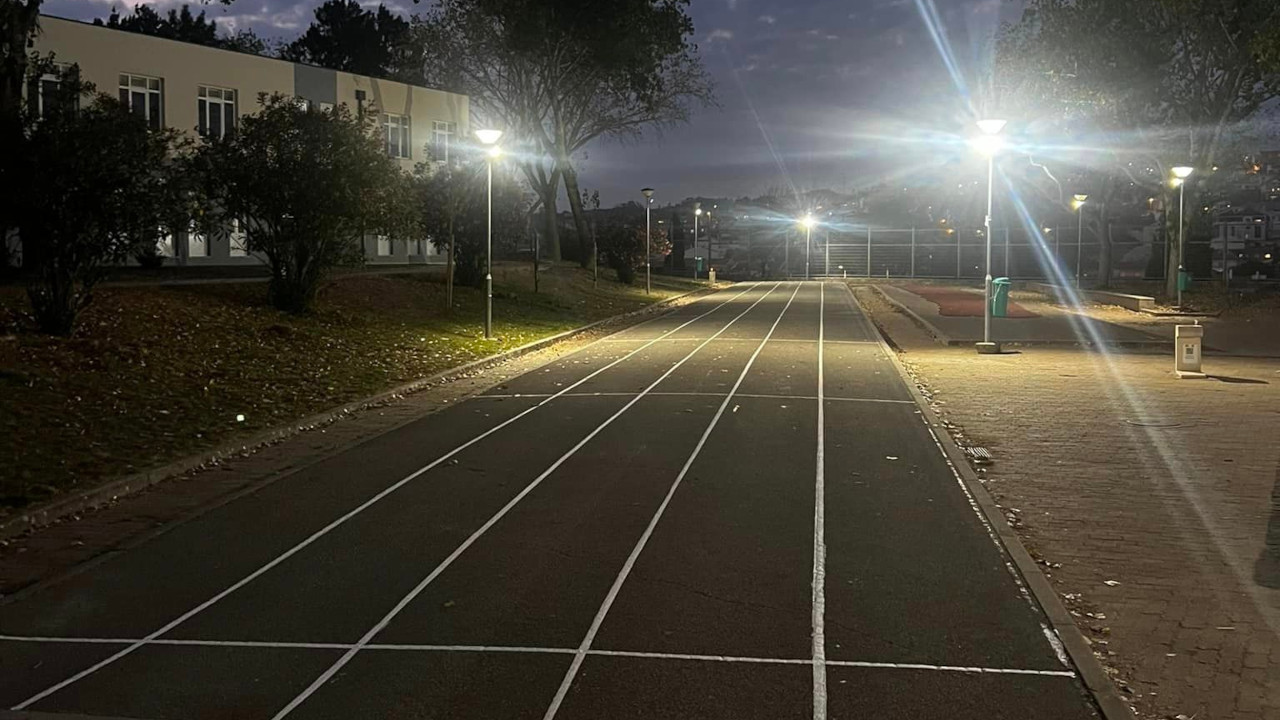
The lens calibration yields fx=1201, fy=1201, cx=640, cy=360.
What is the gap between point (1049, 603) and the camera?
278 inches

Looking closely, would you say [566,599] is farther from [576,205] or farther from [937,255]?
[937,255]

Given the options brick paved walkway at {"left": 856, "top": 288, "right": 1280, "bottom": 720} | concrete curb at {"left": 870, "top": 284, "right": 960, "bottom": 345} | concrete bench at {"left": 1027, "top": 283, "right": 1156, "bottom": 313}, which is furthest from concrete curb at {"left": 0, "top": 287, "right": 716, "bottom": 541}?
concrete bench at {"left": 1027, "top": 283, "right": 1156, "bottom": 313}

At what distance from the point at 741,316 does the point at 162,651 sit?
107 feet

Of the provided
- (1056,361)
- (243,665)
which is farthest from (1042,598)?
(1056,361)

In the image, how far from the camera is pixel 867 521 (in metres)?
9.30

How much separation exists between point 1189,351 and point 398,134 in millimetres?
37985

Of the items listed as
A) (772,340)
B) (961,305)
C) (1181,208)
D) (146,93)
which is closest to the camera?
(772,340)

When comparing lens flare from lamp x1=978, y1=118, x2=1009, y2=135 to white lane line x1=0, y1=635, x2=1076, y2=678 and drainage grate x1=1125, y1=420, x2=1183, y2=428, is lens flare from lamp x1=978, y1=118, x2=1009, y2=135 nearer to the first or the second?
drainage grate x1=1125, y1=420, x2=1183, y2=428

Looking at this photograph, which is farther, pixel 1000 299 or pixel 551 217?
pixel 551 217

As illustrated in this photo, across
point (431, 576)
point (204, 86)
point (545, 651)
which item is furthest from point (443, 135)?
point (545, 651)

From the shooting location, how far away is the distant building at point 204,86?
117 ft

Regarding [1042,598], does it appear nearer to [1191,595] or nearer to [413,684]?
[1191,595]

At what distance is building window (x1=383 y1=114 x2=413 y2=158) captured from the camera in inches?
1964

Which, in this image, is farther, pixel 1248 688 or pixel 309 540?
pixel 309 540
